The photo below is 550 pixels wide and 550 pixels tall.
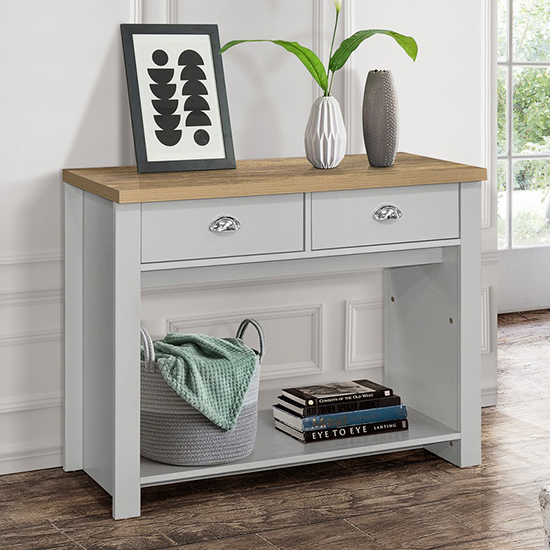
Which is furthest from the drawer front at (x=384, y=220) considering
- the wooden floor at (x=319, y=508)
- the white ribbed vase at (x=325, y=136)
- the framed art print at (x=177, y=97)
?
the wooden floor at (x=319, y=508)

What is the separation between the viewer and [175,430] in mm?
2746

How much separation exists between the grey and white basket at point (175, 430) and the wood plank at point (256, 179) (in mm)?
407

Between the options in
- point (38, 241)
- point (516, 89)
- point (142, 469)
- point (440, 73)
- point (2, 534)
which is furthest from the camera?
point (516, 89)

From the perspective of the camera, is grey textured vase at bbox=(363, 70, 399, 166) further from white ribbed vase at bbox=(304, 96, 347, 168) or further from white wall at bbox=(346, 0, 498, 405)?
white wall at bbox=(346, 0, 498, 405)

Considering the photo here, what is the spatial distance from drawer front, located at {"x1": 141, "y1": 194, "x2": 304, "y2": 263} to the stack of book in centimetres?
52

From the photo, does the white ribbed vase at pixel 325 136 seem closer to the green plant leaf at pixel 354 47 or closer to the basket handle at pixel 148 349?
the green plant leaf at pixel 354 47

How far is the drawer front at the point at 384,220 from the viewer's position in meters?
2.73

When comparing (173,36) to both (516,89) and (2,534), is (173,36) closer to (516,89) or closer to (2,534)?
(2,534)

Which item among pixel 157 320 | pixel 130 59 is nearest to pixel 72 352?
pixel 157 320

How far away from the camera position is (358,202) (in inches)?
109

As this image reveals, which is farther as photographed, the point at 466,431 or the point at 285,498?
the point at 466,431

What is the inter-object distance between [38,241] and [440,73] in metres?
1.42

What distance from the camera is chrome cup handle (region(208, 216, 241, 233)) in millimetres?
2600

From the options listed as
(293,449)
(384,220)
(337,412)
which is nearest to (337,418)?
(337,412)
